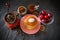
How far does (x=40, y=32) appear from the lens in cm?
103

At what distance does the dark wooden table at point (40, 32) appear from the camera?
1013 mm

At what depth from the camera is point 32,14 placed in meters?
1.07

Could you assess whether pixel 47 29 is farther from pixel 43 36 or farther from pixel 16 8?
pixel 16 8

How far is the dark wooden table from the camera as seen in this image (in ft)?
3.32

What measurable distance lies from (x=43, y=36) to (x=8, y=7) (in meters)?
0.31

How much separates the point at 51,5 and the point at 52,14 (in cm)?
7

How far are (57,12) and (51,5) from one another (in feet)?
0.21

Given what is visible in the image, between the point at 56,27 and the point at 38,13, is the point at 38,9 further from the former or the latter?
the point at 56,27

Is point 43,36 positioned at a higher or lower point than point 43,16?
lower

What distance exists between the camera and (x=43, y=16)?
103 cm

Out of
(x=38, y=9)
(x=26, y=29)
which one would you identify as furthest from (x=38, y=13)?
(x=26, y=29)

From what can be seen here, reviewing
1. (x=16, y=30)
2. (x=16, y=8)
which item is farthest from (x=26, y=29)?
(x=16, y=8)

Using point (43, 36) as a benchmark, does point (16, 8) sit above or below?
above

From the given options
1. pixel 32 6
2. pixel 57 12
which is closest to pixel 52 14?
pixel 57 12
